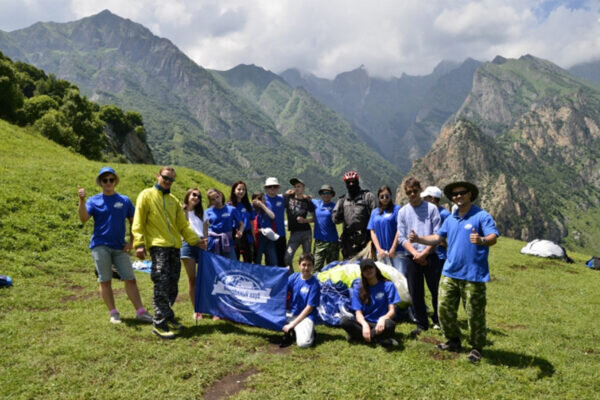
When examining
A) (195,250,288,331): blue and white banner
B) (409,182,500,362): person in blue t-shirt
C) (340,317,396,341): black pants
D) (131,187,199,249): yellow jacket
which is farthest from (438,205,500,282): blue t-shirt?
(131,187,199,249): yellow jacket

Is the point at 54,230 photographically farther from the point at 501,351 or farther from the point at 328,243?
the point at 501,351

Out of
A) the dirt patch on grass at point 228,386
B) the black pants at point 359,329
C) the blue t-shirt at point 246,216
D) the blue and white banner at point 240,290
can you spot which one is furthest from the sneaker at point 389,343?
the blue t-shirt at point 246,216

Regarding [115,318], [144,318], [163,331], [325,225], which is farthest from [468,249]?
[115,318]

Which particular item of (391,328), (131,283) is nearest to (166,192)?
(131,283)

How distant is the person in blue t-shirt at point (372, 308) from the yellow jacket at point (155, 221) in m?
4.03

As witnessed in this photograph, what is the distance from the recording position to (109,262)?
760cm

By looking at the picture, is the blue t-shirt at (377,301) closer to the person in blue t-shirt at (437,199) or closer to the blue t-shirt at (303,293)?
the blue t-shirt at (303,293)

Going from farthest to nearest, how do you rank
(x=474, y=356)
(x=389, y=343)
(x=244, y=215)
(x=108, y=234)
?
1. (x=244, y=215)
2. (x=108, y=234)
3. (x=389, y=343)
4. (x=474, y=356)

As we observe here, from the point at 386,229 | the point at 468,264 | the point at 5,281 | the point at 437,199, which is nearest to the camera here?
the point at 468,264

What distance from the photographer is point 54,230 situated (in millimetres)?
15391

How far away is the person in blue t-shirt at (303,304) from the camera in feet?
23.8

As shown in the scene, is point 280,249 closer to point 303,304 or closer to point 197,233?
point 303,304

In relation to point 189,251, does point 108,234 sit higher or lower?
higher

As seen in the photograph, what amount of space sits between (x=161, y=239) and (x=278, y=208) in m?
4.18
